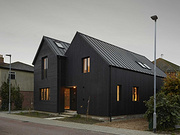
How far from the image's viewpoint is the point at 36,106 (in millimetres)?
23750

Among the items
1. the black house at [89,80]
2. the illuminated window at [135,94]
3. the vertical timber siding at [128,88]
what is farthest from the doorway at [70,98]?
the illuminated window at [135,94]

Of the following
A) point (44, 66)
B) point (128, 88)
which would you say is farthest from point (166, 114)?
point (44, 66)

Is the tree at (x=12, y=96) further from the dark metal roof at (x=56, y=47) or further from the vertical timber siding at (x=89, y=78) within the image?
the vertical timber siding at (x=89, y=78)

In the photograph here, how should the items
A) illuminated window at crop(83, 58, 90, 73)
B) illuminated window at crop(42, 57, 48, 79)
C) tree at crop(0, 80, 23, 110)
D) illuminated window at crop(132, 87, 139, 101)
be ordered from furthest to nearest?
1. tree at crop(0, 80, 23, 110)
2. illuminated window at crop(42, 57, 48, 79)
3. illuminated window at crop(132, 87, 139, 101)
4. illuminated window at crop(83, 58, 90, 73)

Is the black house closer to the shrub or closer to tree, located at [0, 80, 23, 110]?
the shrub

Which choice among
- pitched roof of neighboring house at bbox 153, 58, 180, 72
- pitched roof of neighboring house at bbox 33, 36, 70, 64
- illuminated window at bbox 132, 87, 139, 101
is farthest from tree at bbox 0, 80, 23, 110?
pitched roof of neighboring house at bbox 153, 58, 180, 72

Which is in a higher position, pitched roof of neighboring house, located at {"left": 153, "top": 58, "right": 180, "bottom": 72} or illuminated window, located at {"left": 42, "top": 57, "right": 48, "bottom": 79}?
pitched roof of neighboring house, located at {"left": 153, "top": 58, "right": 180, "bottom": 72}

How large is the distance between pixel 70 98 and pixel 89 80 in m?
4.71

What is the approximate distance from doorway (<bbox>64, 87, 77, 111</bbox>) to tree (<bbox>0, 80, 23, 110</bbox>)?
33.1ft

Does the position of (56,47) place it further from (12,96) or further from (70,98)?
(12,96)

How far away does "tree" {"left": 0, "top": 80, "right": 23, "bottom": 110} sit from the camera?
26516 millimetres

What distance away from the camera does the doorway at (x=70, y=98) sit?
2102cm

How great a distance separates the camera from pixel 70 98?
2141 cm

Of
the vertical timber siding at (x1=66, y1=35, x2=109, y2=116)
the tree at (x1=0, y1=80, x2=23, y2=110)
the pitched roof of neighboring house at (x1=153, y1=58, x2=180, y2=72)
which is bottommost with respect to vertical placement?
the tree at (x1=0, y1=80, x2=23, y2=110)
